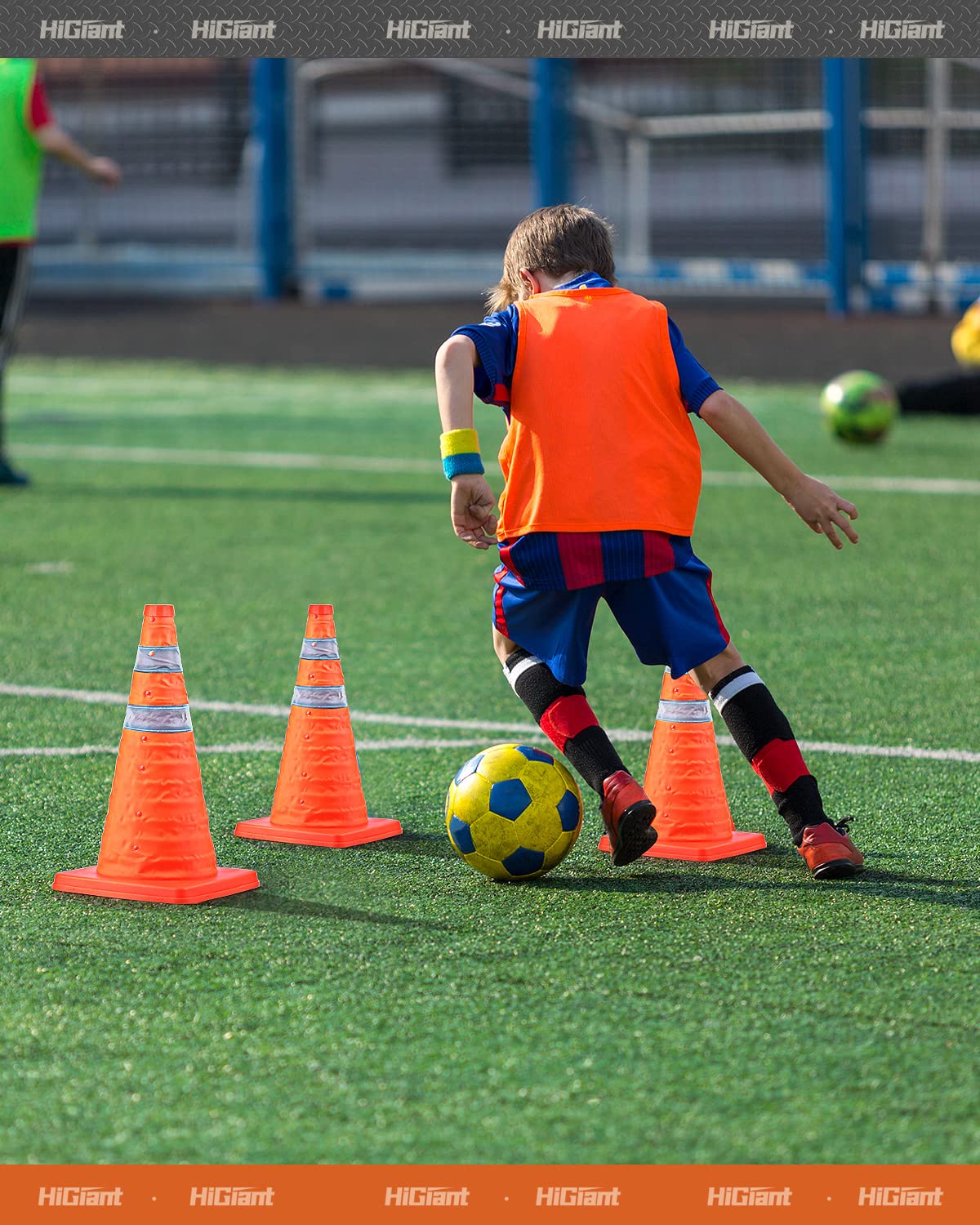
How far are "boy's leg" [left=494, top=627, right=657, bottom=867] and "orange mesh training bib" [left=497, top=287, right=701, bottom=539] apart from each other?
36 centimetres

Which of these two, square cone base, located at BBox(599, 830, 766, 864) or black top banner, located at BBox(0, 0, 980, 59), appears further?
black top banner, located at BBox(0, 0, 980, 59)

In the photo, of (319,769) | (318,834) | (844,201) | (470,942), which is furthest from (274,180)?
(470,942)

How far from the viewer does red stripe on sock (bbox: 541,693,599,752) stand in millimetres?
4703

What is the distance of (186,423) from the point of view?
15688 millimetres

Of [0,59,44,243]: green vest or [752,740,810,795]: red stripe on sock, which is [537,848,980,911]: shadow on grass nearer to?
[752,740,810,795]: red stripe on sock

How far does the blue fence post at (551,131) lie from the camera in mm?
19734

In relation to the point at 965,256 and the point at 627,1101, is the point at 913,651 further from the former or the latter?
the point at 965,256

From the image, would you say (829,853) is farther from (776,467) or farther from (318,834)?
(318,834)

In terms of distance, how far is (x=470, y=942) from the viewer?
13.3ft

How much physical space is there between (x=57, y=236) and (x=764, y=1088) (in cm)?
2336

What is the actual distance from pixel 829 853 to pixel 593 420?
117 centimetres

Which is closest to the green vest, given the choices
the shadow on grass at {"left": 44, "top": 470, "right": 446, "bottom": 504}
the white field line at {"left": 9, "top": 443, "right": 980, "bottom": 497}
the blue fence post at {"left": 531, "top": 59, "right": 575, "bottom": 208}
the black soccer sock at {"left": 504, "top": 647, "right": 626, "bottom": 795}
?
the shadow on grass at {"left": 44, "top": 470, "right": 446, "bottom": 504}

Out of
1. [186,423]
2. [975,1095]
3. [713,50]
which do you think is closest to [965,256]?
[713,50]

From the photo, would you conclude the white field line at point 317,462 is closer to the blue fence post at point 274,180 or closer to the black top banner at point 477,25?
the black top banner at point 477,25
